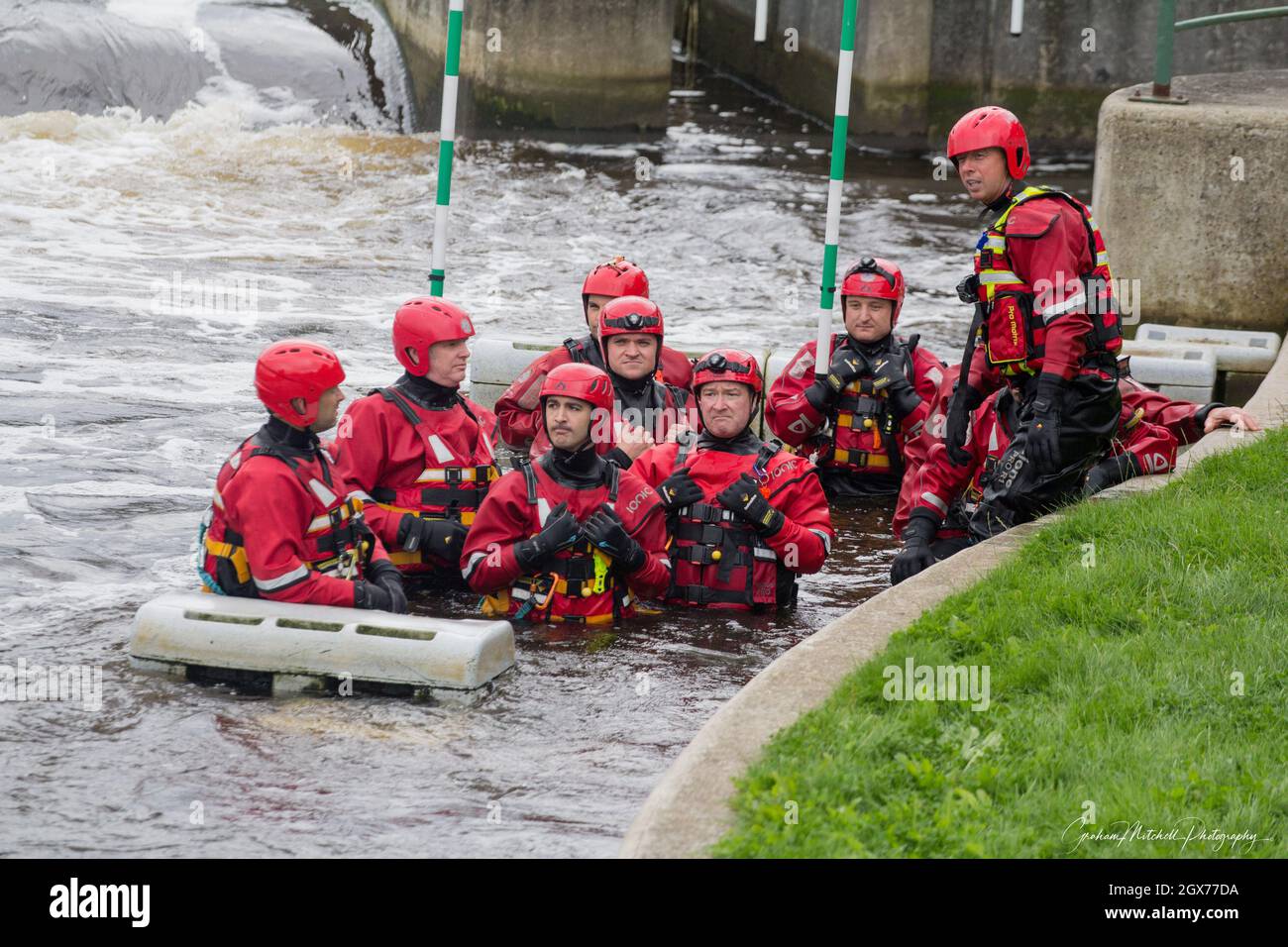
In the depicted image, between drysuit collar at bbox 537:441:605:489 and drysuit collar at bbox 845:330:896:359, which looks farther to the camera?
drysuit collar at bbox 845:330:896:359

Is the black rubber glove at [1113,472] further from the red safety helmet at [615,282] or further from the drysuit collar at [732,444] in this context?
the red safety helmet at [615,282]

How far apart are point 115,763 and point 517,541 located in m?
1.98

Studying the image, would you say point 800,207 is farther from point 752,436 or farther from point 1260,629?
point 1260,629

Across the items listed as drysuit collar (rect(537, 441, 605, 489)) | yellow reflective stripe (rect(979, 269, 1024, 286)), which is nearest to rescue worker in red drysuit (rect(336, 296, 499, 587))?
drysuit collar (rect(537, 441, 605, 489))

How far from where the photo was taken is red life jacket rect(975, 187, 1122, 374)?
670cm

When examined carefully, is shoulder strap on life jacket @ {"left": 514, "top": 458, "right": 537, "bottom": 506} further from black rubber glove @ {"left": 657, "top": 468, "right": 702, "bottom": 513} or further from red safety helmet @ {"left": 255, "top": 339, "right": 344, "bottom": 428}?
red safety helmet @ {"left": 255, "top": 339, "right": 344, "bottom": 428}

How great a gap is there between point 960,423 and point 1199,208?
16.3ft

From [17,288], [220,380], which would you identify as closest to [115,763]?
[220,380]

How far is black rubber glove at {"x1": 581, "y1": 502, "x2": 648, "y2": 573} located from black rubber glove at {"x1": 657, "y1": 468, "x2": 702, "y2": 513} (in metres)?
0.40

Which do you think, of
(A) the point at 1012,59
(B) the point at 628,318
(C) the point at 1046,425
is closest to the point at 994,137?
(C) the point at 1046,425

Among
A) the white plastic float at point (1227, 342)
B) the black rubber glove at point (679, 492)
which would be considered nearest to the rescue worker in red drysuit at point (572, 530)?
the black rubber glove at point (679, 492)

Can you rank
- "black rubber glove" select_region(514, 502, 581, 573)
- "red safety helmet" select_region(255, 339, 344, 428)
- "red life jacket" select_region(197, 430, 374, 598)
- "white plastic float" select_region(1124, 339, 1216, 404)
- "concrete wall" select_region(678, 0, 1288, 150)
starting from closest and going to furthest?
"red safety helmet" select_region(255, 339, 344, 428)
"red life jacket" select_region(197, 430, 374, 598)
"black rubber glove" select_region(514, 502, 581, 573)
"white plastic float" select_region(1124, 339, 1216, 404)
"concrete wall" select_region(678, 0, 1288, 150)

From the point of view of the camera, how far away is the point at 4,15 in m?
21.2

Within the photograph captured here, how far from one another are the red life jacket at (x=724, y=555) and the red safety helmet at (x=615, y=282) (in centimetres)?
155
